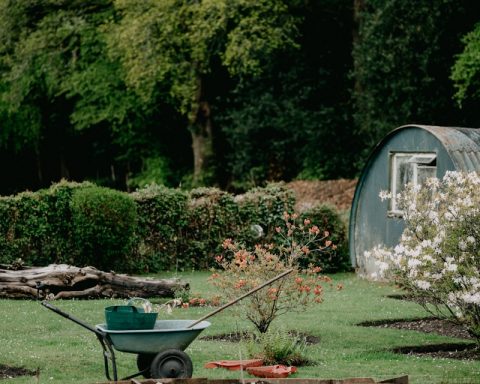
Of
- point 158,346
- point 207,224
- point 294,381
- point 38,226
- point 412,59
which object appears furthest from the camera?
point 412,59

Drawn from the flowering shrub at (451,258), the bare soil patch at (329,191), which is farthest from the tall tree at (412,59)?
the flowering shrub at (451,258)

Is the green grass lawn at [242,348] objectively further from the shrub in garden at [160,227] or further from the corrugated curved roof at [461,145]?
the shrub in garden at [160,227]

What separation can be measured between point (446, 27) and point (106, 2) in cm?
1337

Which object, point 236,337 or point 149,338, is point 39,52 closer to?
point 236,337

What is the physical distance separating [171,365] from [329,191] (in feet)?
72.7

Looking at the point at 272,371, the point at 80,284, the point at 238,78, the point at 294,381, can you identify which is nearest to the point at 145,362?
the point at 272,371

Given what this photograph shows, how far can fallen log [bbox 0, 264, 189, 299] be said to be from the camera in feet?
58.4

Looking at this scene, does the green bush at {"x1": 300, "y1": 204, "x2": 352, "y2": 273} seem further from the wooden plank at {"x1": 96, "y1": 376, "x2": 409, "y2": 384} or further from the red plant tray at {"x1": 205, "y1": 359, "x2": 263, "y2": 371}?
the wooden plank at {"x1": 96, "y1": 376, "x2": 409, "y2": 384}

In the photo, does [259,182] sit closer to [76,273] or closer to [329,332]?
[76,273]

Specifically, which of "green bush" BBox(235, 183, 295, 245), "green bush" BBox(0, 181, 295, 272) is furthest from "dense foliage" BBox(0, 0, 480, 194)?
"green bush" BBox(0, 181, 295, 272)

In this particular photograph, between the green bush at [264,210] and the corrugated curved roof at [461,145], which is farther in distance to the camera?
the green bush at [264,210]

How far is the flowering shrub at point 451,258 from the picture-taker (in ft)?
39.5

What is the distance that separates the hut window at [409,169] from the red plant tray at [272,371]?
1003cm

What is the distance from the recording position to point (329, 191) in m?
32.1
